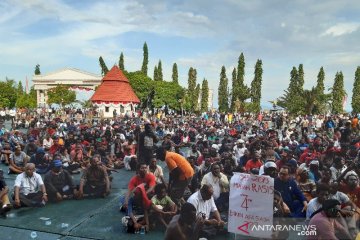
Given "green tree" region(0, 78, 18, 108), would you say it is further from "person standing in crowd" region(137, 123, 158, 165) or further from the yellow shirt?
the yellow shirt

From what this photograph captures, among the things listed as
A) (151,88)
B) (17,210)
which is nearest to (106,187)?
(17,210)

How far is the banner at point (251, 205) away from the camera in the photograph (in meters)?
4.79

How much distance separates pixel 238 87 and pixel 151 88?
14706 millimetres

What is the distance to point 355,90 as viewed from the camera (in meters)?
60.2

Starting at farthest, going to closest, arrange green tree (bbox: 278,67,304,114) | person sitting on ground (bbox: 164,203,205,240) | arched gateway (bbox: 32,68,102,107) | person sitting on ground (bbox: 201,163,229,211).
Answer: arched gateway (bbox: 32,68,102,107)
green tree (bbox: 278,67,304,114)
person sitting on ground (bbox: 201,163,229,211)
person sitting on ground (bbox: 164,203,205,240)

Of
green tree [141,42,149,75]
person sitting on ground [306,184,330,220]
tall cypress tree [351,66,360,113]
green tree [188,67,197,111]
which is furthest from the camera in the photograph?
green tree [141,42,149,75]

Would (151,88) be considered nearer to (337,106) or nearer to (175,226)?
(337,106)

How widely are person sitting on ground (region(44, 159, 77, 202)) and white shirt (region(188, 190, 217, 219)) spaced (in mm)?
3721

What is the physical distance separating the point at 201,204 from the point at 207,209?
0.50 feet

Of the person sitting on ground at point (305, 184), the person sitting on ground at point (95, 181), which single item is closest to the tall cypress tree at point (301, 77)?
the person sitting on ground at point (305, 184)

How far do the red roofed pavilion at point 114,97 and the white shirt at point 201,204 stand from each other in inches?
1568

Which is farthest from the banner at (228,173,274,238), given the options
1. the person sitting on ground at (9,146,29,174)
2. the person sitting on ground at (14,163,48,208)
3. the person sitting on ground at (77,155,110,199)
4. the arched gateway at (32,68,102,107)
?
the arched gateway at (32,68,102,107)

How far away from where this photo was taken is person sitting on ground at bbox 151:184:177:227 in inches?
260

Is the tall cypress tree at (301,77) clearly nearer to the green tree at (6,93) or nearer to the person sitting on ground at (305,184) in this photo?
the green tree at (6,93)
